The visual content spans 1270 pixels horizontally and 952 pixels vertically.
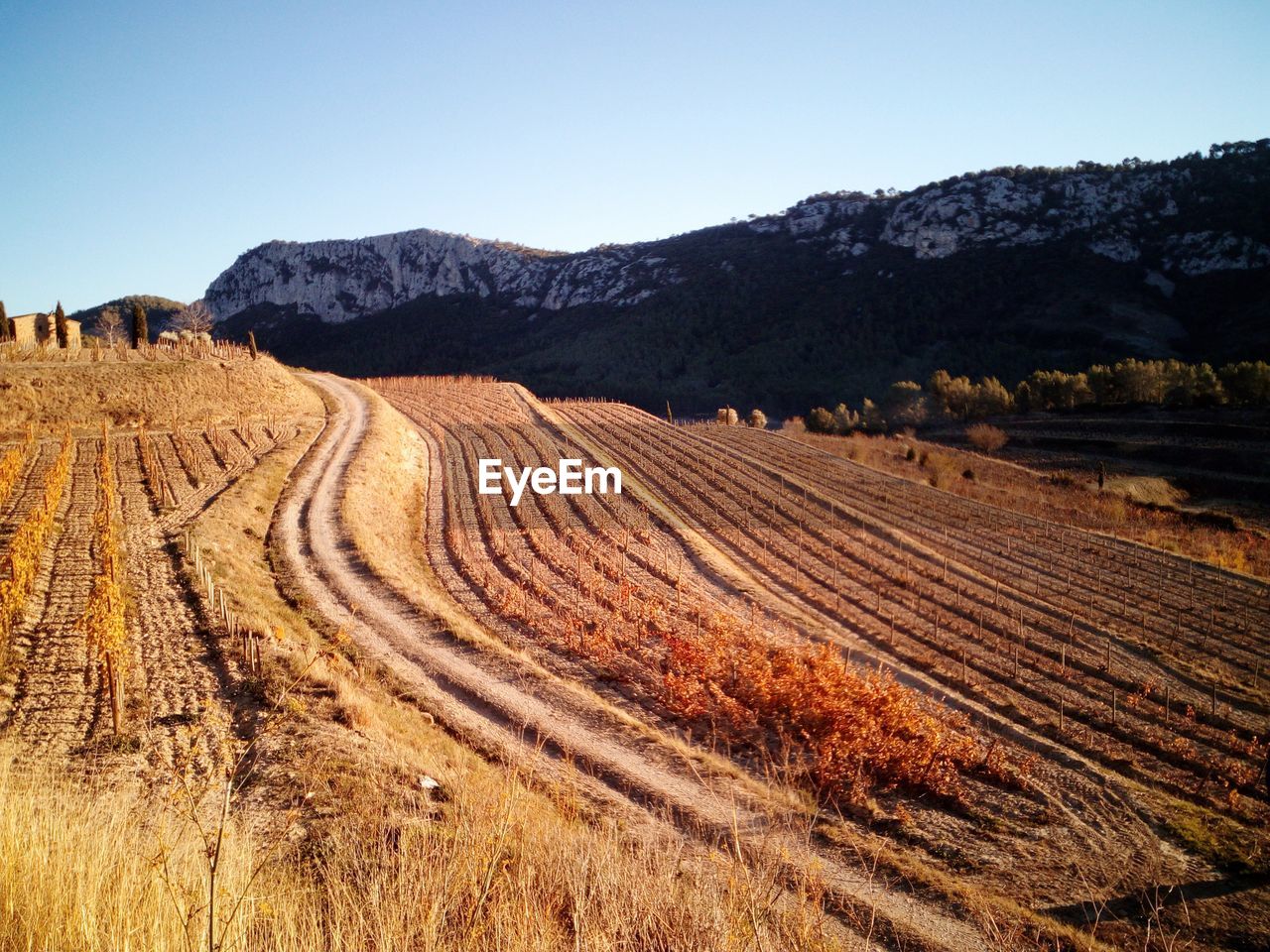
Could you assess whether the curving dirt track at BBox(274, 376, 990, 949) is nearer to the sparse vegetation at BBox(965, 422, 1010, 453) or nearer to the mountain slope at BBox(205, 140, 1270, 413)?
the sparse vegetation at BBox(965, 422, 1010, 453)

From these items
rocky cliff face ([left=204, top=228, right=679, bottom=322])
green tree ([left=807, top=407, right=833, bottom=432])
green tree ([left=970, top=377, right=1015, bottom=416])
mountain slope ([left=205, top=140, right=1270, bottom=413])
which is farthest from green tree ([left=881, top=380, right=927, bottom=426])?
rocky cliff face ([left=204, top=228, right=679, bottom=322])

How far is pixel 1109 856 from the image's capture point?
10383 mm

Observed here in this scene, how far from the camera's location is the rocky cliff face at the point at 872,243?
96.4 metres

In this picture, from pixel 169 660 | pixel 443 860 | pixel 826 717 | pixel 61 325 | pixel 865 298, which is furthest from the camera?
pixel 865 298

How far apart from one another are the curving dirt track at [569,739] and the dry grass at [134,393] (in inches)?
739

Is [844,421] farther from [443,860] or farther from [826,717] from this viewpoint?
[443,860]

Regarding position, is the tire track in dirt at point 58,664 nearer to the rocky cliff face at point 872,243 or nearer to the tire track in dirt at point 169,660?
the tire track in dirt at point 169,660

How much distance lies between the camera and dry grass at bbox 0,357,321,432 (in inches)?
1250

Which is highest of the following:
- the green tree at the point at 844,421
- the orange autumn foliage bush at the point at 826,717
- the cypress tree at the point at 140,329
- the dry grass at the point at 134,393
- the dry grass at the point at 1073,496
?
the cypress tree at the point at 140,329

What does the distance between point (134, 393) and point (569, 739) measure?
33.6 m

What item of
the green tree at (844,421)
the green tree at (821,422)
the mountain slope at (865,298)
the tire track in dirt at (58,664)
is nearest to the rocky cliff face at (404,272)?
the mountain slope at (865,298)

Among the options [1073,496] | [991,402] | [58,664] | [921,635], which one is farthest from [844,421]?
[58,664]

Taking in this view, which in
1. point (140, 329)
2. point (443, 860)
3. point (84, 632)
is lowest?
point (84, 632)

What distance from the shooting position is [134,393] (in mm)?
35062
